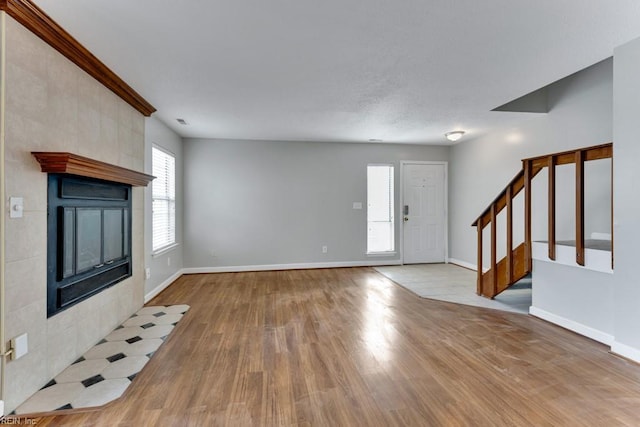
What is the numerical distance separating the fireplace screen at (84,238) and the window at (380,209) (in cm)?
429

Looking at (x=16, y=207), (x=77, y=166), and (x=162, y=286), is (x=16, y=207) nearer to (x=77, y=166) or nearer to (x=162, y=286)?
(x=77, y=166)

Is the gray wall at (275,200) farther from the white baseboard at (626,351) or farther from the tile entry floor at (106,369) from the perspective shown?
the white baseboard at (626,351)

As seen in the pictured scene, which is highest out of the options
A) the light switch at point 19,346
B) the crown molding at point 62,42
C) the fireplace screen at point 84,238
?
the crown molding at point 62,42

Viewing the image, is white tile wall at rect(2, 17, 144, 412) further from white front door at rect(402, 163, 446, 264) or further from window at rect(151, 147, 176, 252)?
white front door at rect(402, 163, 446, 264)

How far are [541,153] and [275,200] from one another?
428 cm

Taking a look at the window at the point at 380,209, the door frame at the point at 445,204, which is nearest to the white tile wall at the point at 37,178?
the window at the point at 380,209

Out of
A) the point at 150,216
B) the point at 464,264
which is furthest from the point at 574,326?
the point at 150,216

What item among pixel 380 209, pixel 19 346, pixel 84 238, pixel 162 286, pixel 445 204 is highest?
pixel 445 204

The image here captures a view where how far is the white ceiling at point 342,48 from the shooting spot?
1.93 metres

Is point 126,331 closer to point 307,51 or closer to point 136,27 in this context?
point 136,27

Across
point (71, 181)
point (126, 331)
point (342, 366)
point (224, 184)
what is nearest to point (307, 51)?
point (71, 181)

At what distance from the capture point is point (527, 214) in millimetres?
3381

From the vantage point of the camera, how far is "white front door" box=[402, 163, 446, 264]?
6309mm

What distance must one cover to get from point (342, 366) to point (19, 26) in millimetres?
3107
